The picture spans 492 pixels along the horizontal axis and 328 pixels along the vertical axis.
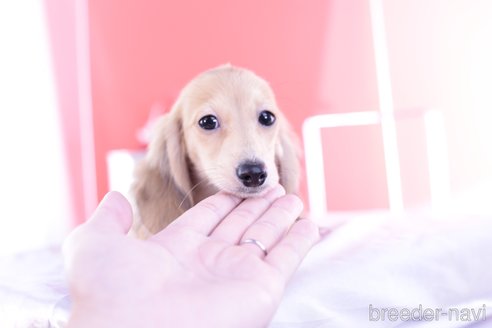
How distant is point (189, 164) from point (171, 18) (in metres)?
1.80

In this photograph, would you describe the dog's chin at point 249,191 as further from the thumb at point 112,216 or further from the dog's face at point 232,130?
the thumb at point 112,216

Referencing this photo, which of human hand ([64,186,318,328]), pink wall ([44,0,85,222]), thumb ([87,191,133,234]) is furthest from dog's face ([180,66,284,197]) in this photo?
pink wall ([44,0,85,222])

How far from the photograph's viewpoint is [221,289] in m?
0.81

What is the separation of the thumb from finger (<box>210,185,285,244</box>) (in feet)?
0.66

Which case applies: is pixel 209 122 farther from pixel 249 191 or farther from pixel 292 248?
pixel 292 248

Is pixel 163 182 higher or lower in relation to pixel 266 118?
lower

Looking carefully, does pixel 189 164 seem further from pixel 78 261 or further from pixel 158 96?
pixel 158 96

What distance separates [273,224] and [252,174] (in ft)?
0.60

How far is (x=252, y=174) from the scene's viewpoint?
1.21 meters

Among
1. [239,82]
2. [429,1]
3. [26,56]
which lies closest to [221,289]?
[239,82]

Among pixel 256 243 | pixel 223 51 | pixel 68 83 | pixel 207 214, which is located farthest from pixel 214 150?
pixel 68 83

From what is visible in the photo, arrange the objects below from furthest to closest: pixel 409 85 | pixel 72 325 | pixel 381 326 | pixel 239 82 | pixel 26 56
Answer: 1. pixel 409 85
2. pixel 26 56
3. pixel 239 82
4. pixel 381 326
5. pixel 72 325

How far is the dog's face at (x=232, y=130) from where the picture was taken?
125cm

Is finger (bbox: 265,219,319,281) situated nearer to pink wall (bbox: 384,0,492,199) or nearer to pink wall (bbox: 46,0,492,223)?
pink wall (bbox: 46,0,492,223)
